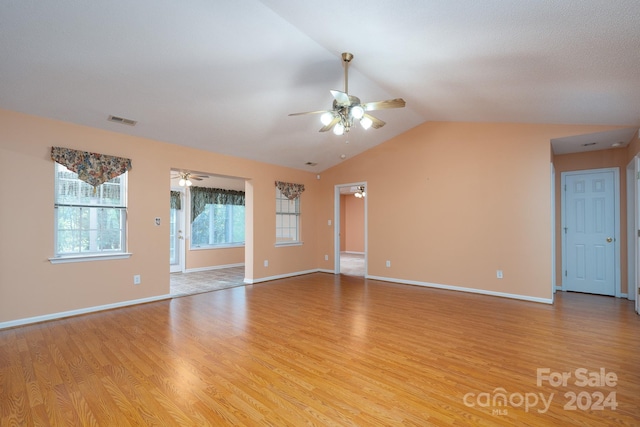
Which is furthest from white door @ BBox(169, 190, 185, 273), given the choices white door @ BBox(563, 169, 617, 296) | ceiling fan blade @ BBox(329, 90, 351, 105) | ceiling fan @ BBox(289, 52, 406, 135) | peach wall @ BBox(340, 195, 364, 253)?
white door @ BBox(563, 169, 617, 296)

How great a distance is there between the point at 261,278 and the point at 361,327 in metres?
3.16

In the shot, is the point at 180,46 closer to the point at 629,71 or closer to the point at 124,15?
the point at 124,15

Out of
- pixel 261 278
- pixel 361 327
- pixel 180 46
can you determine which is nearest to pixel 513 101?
pixel 361 327

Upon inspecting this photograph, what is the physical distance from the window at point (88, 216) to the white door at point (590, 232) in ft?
23.8

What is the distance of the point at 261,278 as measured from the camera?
627cm

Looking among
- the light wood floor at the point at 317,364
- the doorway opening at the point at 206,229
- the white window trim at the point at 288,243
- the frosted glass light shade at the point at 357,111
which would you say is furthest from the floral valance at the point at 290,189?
the frosted glass light shade at the point at 357,111

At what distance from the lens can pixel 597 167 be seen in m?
5.13

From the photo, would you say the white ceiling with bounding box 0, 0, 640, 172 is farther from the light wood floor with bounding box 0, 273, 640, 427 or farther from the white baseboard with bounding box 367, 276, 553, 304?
the light wood floor with bounding box 0, 273, 640, 427

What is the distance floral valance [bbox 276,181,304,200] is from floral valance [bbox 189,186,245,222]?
241cm

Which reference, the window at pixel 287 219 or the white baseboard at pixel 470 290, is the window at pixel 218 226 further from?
the white baseboard at pixel 470 290

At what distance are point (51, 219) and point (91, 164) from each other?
32.1 inches

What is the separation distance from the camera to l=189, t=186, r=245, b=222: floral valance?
7754 mm

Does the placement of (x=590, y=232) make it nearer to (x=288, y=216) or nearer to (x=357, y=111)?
A: (x=357, y=111)

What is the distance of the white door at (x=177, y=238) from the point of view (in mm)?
7555
